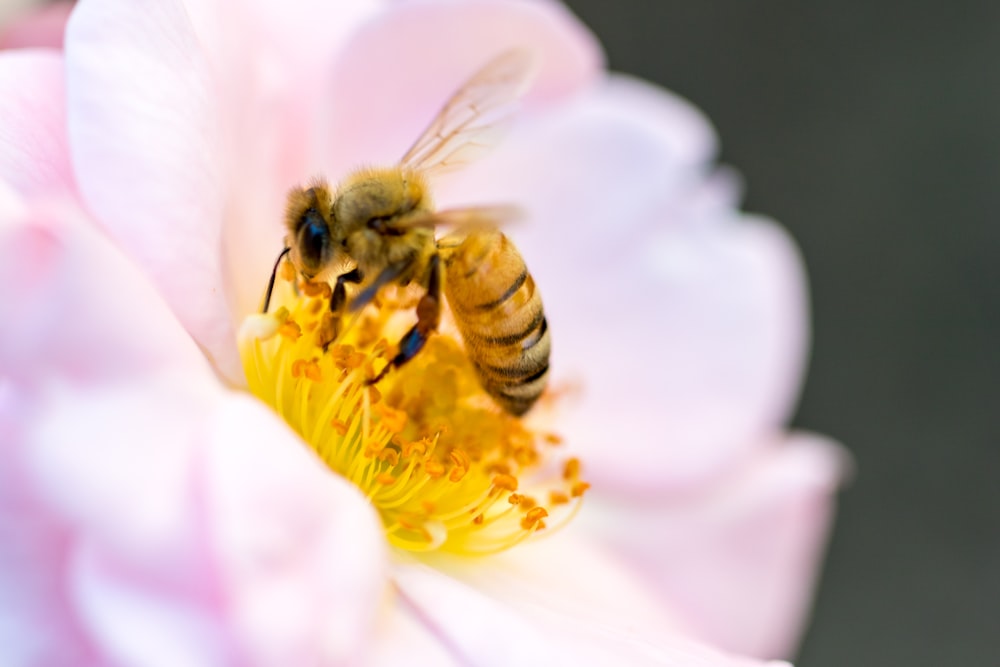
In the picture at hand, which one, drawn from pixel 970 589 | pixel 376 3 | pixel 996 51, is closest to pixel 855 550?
pixel 970 589

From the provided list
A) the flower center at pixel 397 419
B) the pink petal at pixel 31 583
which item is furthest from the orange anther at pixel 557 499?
the pink petal at pixel 31 583

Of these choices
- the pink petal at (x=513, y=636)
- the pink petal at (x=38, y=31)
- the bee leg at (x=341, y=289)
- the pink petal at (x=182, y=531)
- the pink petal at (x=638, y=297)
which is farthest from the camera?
the pink petal at (x=638, y=297)

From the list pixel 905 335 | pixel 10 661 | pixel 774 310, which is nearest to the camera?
pixel 10 661

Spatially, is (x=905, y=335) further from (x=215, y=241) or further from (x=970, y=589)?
(x=215, y=241)

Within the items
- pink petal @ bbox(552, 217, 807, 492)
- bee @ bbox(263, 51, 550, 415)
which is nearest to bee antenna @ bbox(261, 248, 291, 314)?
bee @ bbox(263, 51, 550, 415)

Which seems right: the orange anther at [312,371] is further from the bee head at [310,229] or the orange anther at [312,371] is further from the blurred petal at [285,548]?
the blurred petal at [285,548]

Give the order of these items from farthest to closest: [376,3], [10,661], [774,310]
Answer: [774,310] → [376,3] → [10,661]

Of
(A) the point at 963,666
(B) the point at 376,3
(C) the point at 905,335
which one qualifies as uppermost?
(B) the point at 376,3
